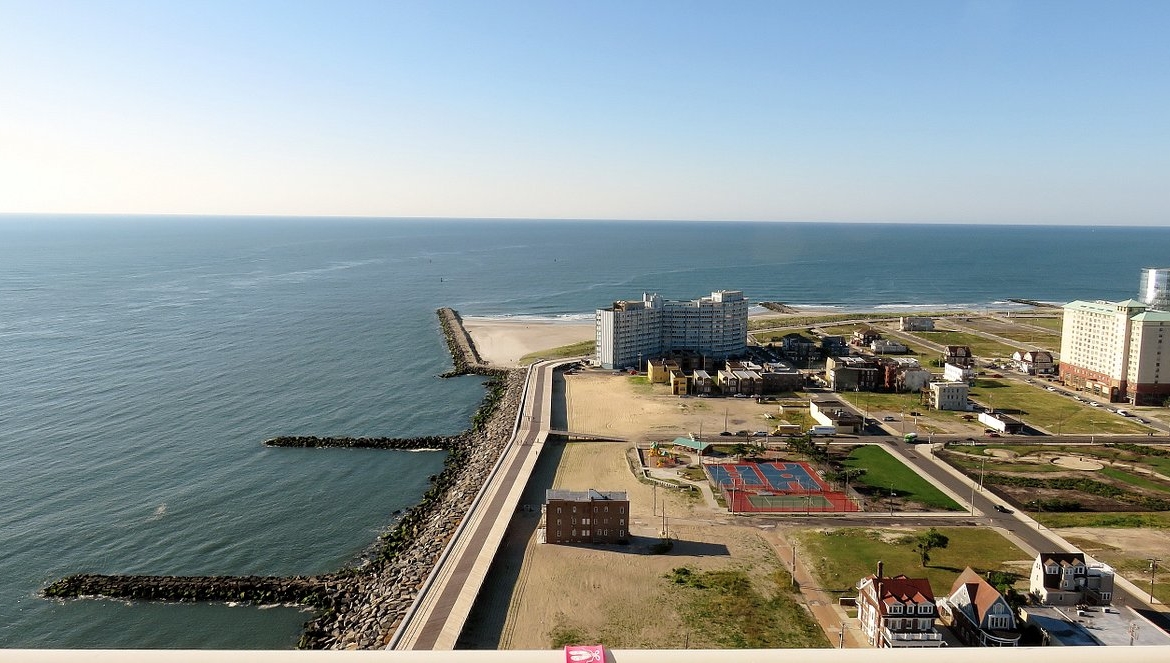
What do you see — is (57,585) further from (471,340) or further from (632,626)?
(471,340)

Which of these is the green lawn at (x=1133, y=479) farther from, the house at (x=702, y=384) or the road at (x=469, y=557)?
the road at (x=469, y=557)

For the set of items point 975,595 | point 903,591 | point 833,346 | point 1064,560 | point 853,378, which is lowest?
point 975,595

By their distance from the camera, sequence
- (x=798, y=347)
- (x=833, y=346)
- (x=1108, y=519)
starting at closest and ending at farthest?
(x=1108, y=519)
(x=798, y=347)
(x=833, y=346)

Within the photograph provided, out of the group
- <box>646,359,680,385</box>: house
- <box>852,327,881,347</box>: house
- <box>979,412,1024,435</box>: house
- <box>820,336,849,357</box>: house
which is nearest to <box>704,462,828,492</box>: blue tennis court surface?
<box>979,412,1024,435</box>: house

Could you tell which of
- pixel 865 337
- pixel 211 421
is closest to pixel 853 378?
pixel 865 337

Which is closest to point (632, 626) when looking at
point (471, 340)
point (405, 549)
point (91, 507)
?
point (405, 549)

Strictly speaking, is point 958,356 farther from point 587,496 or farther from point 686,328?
point 587,496
